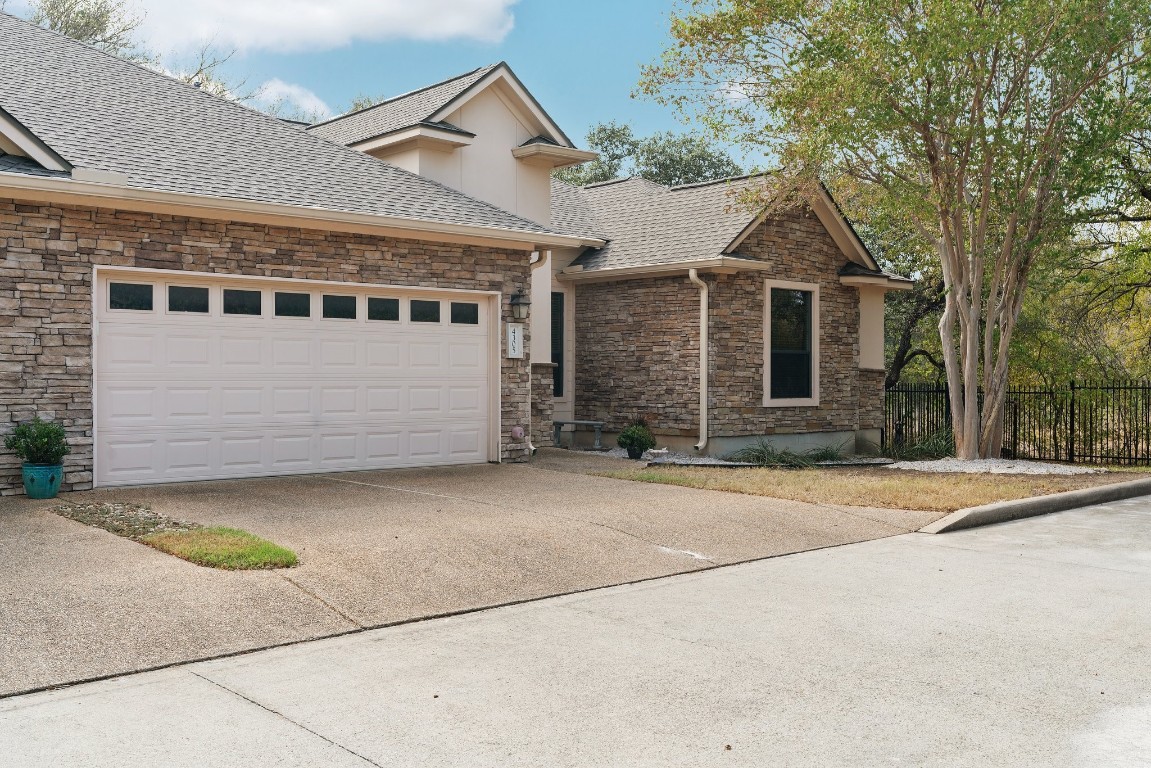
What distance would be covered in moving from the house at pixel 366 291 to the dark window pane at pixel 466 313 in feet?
0.10

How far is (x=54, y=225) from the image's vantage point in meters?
10.9

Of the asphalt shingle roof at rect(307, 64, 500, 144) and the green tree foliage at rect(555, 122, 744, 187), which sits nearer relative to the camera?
the asphalt shingle roof at rect(307, 64, 500, 144)

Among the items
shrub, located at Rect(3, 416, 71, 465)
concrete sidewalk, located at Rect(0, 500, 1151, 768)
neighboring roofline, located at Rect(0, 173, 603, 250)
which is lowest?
concrete sidewalk, located at Rect(0, 500, 1151, 768)

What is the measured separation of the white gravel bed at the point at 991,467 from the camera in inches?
654

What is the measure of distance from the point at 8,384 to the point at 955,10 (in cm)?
1233

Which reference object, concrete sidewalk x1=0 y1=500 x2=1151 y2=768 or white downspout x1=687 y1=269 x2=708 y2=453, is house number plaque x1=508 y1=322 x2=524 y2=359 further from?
concrete sidewalk x1=0 y1=500 x2=1151 y2=768

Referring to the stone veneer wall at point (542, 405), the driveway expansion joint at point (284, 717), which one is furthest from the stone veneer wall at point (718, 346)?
the driveway expansion joint at point (284, 717)

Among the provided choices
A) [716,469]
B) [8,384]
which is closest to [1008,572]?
[716,469]

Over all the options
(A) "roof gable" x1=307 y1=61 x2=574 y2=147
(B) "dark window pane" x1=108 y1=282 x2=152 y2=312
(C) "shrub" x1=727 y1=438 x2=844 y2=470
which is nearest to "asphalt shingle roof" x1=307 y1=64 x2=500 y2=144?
(A) "roof gable" x1=307 y1=61 x2=574 y2=147

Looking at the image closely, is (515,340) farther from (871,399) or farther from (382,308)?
(871,399)

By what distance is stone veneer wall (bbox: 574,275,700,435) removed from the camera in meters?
18.0

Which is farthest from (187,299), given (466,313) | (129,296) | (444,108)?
(444,108)

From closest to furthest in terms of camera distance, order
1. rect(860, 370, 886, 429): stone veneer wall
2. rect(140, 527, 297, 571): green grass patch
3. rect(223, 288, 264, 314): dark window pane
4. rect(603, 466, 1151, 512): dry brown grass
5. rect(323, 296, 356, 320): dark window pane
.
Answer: rect(140, 527, 297, 571): green grass patch → rect(603, 466, 1151, 512): dry brown grass → rect(223, 288, 264, 314): dark window pane → rect(323, 296, 356, 320): dark window pane → rect(860, 370, 886, 429): stone veneer wall

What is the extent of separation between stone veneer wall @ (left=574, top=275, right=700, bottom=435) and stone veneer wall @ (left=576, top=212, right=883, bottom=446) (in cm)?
2
